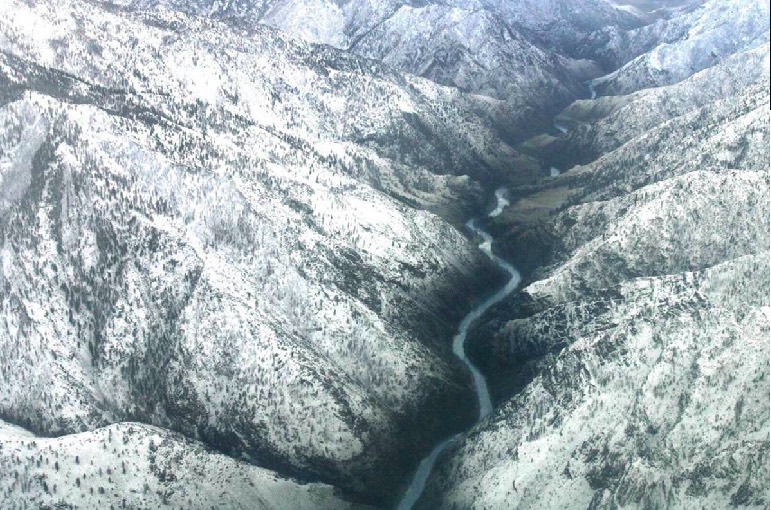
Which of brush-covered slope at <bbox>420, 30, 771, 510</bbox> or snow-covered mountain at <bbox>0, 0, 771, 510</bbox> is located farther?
snow-covered mountain at <bbox>0, 0, 771, 510</bbox>

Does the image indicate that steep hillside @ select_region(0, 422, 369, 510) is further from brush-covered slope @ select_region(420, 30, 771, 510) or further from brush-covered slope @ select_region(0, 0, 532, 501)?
brush-covered slope @ select_region(420, 30, 771, 510)

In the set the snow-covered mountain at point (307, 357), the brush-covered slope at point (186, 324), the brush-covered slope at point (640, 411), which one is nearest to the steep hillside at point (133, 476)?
the snow-covered mountain at point (307, 357)

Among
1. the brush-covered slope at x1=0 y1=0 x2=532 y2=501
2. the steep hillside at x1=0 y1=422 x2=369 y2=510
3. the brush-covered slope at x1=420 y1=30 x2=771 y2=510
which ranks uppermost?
the brush-covered slope at x1=420 y1=30 x2=771 y2=510

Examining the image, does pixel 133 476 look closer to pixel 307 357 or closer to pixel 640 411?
pixel 307 357

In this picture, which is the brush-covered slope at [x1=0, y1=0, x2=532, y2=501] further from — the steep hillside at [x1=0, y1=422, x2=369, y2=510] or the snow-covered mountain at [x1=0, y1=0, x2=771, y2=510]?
the steep hillside at [x1=0, y1=422, x2=369, y2=510]

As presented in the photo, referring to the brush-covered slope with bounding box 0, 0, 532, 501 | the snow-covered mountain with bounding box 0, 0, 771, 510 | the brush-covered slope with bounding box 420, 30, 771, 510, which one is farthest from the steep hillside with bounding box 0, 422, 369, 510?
the brush-covered slope with bounding box 420, 30, 771, 510

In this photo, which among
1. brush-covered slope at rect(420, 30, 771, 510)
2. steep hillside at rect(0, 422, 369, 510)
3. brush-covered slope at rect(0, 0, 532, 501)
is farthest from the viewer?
brush-covered slope at rect(0, 0, 532, 501)

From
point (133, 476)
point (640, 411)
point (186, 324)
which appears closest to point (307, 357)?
point (186, 324)

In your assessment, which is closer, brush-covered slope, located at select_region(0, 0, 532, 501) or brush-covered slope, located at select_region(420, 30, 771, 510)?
brush-covered slope, located at select_region(420, 30, 771, 510)

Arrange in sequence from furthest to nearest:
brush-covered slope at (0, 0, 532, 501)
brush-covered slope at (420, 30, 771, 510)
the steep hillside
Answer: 1. brush-covered slope at (0, 0, 532, 501)
2. the steep hillside
3. brush-covered slope at (420, 30, 771, 510)

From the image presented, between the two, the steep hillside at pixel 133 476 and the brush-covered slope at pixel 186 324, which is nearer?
the steep hillside at pixel 133 476

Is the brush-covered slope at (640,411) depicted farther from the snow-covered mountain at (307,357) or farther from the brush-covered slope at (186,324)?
the brush-covered slope at (186,324)

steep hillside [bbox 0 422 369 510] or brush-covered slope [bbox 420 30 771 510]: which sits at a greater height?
brush-covered slope [bbox 420 30 771 510]

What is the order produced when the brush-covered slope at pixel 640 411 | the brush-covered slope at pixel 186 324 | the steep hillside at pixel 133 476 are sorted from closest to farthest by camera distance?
the brush-covered slope at pixel 640 411
the steep hillside at pixel 133 476
the brush-covered slope at pixel 186 324
